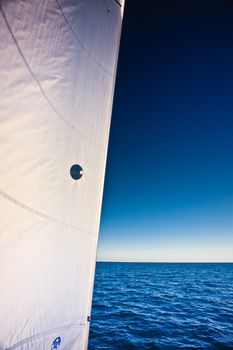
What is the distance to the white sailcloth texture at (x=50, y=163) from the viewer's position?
5.13 ft

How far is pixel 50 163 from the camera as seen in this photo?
1.91 meters

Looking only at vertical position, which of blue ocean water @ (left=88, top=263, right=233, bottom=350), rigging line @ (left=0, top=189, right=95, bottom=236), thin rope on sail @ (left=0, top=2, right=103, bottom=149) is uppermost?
thin rope on sail @ (left=0, top=2, right=103, bottom=149)

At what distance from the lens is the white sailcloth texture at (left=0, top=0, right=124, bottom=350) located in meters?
1.56

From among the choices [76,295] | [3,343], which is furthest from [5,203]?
[76,295]

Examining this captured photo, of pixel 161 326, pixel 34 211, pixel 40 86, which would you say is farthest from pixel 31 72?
pixel 161 326

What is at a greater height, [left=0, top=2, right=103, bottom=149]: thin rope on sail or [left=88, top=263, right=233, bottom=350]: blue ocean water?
[left=0, top=2, right=103, bottom=149]: thin rope on sail

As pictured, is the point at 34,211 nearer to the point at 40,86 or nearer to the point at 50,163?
the point at 50,163

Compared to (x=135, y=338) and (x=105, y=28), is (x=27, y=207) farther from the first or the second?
(x=135, y=338)

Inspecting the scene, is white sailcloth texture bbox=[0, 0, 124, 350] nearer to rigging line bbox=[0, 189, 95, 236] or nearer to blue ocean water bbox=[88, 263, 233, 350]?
rigging line bbox=[0, 189, 95, 236]

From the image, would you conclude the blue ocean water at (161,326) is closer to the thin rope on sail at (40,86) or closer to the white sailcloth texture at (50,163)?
the white sailcloth texture at (50,163)

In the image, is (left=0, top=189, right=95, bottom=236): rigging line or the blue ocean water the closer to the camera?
(left=0, top=189, right=95, bottom=236): rigging line

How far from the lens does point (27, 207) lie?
5.64 ft

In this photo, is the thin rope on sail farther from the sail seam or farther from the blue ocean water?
the blue ocean water

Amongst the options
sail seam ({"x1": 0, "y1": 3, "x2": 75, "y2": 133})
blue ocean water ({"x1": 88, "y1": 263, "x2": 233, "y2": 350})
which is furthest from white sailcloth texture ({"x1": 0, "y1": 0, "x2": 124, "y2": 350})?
blue ocean water ({"x1": 88, "y1": 263, "x2": 233, "y2": 350})
